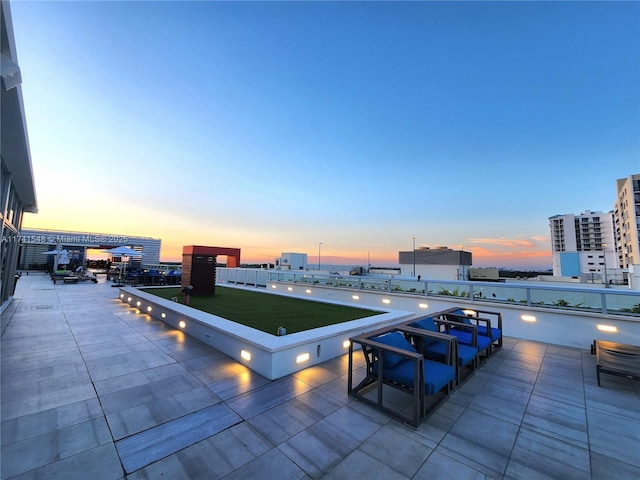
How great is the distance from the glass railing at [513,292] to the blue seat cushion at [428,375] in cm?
453

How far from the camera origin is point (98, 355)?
418 centimetres

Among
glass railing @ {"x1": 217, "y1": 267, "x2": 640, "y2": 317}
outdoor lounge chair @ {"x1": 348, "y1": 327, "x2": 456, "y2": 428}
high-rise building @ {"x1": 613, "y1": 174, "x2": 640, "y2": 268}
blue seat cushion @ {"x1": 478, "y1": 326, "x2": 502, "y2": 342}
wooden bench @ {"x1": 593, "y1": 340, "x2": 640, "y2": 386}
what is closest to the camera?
outdoor lounge chair @ {"x1": 348, "y1": 327, "x2": 456, "y2": 428}

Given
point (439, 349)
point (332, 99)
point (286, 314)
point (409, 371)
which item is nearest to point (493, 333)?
point (439, 349)

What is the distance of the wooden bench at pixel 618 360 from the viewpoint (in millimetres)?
3208

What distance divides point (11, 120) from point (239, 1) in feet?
20.9

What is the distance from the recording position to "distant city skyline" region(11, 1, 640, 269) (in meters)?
6.71

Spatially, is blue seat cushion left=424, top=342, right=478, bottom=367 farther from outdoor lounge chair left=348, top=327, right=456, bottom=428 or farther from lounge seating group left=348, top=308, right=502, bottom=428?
outdoor lounge chair left=348, top=327, right=456, bottom=428

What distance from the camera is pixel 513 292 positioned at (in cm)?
625

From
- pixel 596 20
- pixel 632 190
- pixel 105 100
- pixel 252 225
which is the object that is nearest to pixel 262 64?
pixel 105 100

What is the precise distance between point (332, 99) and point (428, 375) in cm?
1003

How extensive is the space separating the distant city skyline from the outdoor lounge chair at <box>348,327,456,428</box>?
7371 mm

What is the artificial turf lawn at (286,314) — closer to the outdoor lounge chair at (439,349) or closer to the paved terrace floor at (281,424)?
the paved terrace floor at (281,424)

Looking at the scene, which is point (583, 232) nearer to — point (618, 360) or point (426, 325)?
point (618, 360)

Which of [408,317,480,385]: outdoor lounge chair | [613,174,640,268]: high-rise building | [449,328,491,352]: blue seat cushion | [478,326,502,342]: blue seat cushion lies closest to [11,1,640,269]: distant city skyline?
[408,317,480,385]: outdoor lounge chair
